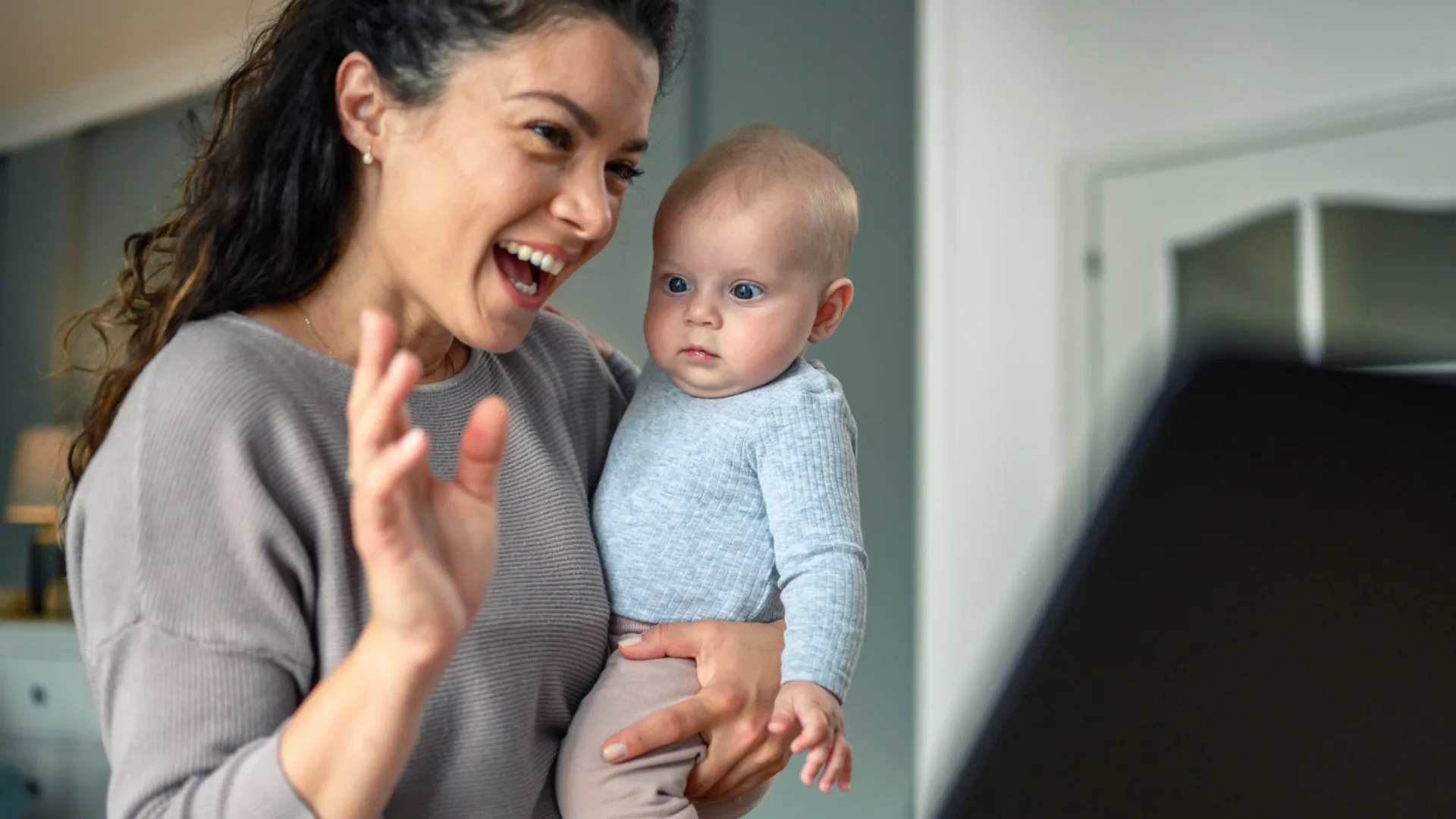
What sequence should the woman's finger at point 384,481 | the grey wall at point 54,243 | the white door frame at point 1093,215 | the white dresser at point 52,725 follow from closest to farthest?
1. the woman's finger at point 384,481
2. the white dresser at point 52,725
3. the white door frame at point 1093,215
4. the grey wall at point 54,243

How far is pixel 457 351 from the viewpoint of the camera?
4.12ft

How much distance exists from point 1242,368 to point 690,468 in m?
0.94

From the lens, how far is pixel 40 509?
388cm

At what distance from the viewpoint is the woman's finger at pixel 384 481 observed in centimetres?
73

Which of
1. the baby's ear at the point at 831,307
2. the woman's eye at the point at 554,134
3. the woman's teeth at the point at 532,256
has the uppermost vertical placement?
the woman's eye at the point at 554,134

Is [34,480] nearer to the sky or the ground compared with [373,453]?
nearer to the ground

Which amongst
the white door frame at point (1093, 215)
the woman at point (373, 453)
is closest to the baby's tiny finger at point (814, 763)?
the woman at point (373, 453)

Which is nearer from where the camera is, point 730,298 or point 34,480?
point 730,298

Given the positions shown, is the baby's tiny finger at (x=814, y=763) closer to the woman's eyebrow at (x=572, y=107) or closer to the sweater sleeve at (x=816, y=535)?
the sweater sleeve at (x=816, y=535)

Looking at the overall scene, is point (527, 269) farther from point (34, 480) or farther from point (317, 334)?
point (34, 480)

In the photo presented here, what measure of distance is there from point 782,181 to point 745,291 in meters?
0.12

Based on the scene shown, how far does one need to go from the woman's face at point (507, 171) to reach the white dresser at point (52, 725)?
8.07ft

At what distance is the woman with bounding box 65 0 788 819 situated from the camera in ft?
2.68

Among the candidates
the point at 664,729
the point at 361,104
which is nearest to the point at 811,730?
the point at 664,729
